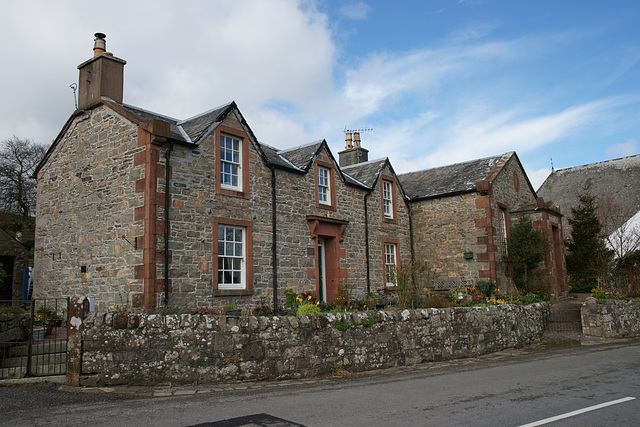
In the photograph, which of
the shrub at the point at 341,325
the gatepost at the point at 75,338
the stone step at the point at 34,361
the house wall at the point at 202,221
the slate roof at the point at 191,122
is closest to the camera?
the gatepost at the point at 75,338

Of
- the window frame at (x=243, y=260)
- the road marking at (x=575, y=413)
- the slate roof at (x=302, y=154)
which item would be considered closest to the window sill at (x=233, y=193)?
the window frame at (x=243, y=260)

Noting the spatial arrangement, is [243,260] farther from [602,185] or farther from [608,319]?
[602,185]

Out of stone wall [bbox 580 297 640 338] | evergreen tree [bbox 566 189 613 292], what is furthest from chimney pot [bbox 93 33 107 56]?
evergreen tree [bbox 566 189 613 292]

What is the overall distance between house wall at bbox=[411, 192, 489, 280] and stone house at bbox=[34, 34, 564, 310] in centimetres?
396

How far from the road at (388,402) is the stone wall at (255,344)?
0.38 m

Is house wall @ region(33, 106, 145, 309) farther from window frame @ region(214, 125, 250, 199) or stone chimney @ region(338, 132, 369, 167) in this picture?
stone chimney @ region(338, 132, 369, 167)

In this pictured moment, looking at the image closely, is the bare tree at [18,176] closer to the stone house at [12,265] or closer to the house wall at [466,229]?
the stone house at [12,265]

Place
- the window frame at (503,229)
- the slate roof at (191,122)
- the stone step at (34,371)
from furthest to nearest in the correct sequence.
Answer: the window frame at (503,229) → the slate roof at (191,122) → the stone step at (34,371)

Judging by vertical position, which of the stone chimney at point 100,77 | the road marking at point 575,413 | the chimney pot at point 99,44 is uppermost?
the chimney pot at point 99,44

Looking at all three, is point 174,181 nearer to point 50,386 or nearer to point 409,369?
point 50,386

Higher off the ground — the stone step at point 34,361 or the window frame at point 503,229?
the window frame at point 503,229

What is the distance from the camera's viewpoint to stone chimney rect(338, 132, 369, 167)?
26.0 m

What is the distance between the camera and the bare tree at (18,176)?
33.1 meters

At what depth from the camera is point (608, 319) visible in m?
14.5
